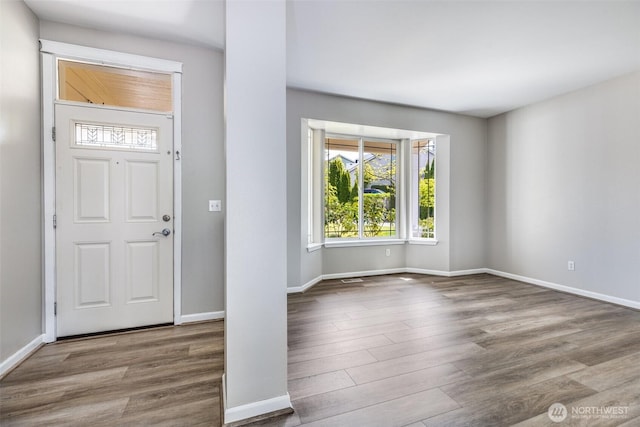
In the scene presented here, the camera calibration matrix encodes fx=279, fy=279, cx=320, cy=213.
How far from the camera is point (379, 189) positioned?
16.4ft

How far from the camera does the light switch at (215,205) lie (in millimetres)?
2910

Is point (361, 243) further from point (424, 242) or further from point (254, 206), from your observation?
point (254, 206)

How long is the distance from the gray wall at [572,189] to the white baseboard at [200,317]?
454 cm

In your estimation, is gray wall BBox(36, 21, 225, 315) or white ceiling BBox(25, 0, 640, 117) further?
gray wall BBox(36, 21, 225, 315)

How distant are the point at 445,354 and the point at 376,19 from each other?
2831mm

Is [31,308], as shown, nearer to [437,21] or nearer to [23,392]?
[23,392]

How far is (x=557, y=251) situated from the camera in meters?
3.97

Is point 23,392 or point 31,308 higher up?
point 31,308

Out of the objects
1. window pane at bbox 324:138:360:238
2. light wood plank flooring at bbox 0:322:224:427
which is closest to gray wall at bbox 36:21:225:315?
light wood plank flooring at bbox 0:322:224:427

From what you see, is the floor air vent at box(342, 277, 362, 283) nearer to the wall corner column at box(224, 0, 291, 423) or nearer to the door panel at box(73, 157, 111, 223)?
the wall corner column at box(224, 0, 291, 423)

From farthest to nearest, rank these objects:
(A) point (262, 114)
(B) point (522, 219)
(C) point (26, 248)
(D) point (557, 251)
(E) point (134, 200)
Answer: (B) point (522, 219)
(D) point (557, 251)
(E) point (134, 200)
(C) point (26, 248)
(A) point (262, 114)

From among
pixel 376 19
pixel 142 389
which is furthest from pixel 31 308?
pixel 376 19

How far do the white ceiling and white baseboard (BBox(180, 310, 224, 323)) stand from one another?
8.92ft

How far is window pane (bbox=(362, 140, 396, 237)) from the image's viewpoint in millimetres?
4910
